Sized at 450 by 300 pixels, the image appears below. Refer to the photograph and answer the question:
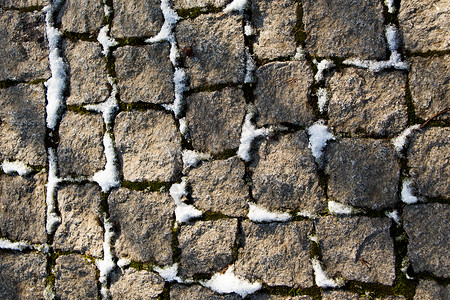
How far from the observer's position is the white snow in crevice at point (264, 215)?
141 cm

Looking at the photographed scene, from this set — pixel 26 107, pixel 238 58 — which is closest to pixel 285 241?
pixel 238 58

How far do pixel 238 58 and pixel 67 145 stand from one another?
0.93 m

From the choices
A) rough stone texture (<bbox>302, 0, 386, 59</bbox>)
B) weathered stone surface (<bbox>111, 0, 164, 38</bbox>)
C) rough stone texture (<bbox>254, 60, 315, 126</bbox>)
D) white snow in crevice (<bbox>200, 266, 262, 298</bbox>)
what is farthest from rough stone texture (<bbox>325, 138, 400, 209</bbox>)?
weathered stone surface (<bbox>111, 0, 164, 38</bbox>)

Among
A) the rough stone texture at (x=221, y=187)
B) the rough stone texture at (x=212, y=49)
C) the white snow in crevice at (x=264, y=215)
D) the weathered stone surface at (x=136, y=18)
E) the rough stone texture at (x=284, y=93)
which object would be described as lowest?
the white snow in crevice at (x=264, y=215)

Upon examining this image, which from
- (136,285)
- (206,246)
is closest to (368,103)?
(206,246)

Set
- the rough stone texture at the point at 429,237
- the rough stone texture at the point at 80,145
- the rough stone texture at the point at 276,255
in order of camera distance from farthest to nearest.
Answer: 1. the rough stone texture at the point at 80,145
2. the rough stone texture at the point at 276,255
3. the rough stone texture at the point at 429,237

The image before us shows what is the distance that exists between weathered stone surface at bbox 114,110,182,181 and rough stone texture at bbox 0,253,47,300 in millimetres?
656

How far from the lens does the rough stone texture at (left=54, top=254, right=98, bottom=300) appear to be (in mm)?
Answer: 1599

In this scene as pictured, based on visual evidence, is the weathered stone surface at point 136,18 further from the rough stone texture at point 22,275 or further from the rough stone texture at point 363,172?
the rough stone texture at point 22,275

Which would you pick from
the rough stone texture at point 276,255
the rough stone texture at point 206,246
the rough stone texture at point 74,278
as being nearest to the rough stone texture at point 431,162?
the rough stone texture at point 276,255

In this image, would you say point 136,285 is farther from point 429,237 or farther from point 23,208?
point 429,237

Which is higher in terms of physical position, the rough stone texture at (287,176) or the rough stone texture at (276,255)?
the rough stone texture at (287,176)

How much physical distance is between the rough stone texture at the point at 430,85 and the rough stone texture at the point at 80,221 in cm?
142

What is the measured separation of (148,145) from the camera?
156 centimetres
